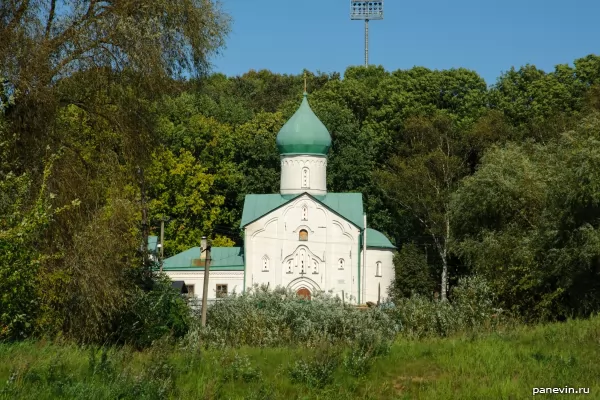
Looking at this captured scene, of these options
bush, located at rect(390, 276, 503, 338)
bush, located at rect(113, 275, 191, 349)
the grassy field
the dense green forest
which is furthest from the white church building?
the grassy field

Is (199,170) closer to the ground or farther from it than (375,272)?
farther from it

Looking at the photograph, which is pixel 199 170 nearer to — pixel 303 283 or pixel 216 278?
pixel 216 278

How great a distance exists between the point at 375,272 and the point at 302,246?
3268 millimetres

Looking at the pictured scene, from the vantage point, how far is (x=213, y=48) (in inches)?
612

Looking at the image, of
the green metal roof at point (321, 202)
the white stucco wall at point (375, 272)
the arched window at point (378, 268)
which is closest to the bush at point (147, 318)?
the green metal roof at point (321, 202)

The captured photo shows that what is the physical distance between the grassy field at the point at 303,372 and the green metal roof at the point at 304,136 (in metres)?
28.5

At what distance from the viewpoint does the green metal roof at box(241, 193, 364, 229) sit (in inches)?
1603

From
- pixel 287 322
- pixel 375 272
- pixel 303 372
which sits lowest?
pixel 303 372

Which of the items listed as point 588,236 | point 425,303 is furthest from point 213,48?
point 588,236

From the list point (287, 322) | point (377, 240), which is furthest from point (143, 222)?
point (377, 240)

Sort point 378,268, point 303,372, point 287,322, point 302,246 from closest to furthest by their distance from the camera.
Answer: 1. point 303,372
2. point 287,322
3. point 302,246
4. point 378,268

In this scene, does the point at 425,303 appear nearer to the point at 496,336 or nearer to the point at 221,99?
the point at 496,336

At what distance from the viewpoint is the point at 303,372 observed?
1162 centimetres

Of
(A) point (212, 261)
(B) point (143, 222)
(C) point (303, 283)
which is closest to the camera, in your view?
(B) point (143, 222)
